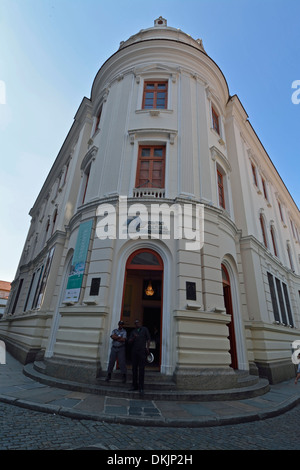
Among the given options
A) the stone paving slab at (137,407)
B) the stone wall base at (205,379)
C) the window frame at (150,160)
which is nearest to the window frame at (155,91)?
the window frame at (150,160)

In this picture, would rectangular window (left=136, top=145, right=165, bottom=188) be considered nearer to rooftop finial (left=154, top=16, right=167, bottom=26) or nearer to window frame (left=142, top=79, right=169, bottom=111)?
window frame (left=142, top=79, right=169, bottom=111)

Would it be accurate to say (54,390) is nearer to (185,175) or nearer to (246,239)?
(185,175)

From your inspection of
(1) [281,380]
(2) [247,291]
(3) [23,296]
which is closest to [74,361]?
(2) [247,291]

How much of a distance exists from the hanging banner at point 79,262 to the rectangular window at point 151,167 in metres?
2.91

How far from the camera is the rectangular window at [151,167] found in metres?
10.4

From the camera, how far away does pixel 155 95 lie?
1250 cm

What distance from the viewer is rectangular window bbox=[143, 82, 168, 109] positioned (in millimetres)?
12250

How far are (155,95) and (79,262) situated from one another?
939cm

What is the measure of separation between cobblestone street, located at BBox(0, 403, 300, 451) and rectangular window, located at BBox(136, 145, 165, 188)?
26.7 feet

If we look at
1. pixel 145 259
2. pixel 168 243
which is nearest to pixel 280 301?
pixel 168 243

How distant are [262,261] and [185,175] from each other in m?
6.55

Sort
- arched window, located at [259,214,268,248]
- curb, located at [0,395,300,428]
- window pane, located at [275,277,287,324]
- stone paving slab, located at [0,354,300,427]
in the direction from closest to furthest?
curb, located at [0,395,300,428], stone paving slab, located at [0,354,300,427], window pane, located at [275,277,287,324], arched window, located at [259,214,268,248]

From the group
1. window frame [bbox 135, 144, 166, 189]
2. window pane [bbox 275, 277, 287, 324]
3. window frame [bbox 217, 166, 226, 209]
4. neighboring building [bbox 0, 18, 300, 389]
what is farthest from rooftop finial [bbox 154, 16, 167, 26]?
window pane [bbox 275, 277, 287, 324]

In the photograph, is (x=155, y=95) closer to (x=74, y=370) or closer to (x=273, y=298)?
(x=273, y=298)
